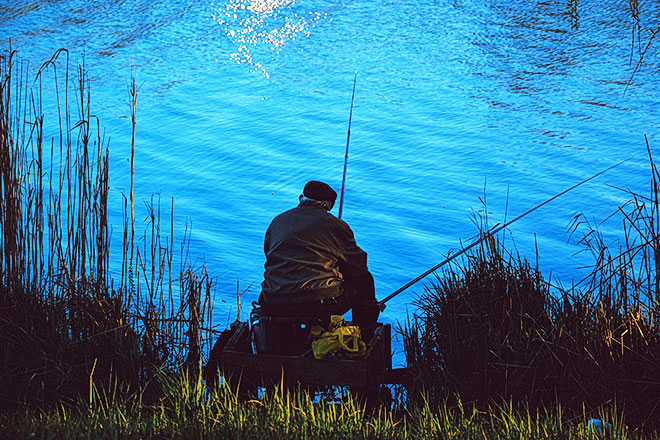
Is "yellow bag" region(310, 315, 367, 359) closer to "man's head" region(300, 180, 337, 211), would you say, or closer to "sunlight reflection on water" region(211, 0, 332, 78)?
"man's head" region(300, 180, 337, 211)

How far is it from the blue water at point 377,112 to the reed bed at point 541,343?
723 millimetres

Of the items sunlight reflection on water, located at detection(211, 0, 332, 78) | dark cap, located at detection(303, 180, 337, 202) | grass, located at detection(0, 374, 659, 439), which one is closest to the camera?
grass, located at detection(0, 374, 659, 439)

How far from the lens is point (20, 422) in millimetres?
3061

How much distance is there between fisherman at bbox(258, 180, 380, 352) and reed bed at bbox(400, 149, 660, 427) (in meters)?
0.36

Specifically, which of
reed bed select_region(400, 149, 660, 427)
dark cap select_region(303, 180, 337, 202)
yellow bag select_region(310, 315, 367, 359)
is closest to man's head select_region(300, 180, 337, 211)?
dark cap select_region(303, 180, 337, 202)

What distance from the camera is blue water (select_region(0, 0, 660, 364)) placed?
8031 mm

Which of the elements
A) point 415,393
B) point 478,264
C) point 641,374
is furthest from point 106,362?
point 641,374

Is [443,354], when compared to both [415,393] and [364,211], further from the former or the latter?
[364,211]

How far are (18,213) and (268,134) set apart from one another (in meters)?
6.72

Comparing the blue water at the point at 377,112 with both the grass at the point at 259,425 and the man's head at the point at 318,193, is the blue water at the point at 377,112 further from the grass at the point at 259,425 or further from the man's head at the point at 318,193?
the grass at the point at 259,425

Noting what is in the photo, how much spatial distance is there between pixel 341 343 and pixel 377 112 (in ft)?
26.6

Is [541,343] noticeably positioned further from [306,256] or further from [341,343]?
[306,256]

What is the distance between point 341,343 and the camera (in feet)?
11.6

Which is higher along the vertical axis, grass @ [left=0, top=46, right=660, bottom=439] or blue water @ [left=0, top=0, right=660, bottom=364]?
blue water @ [left=0, top=0, right=660, bottom=364]
